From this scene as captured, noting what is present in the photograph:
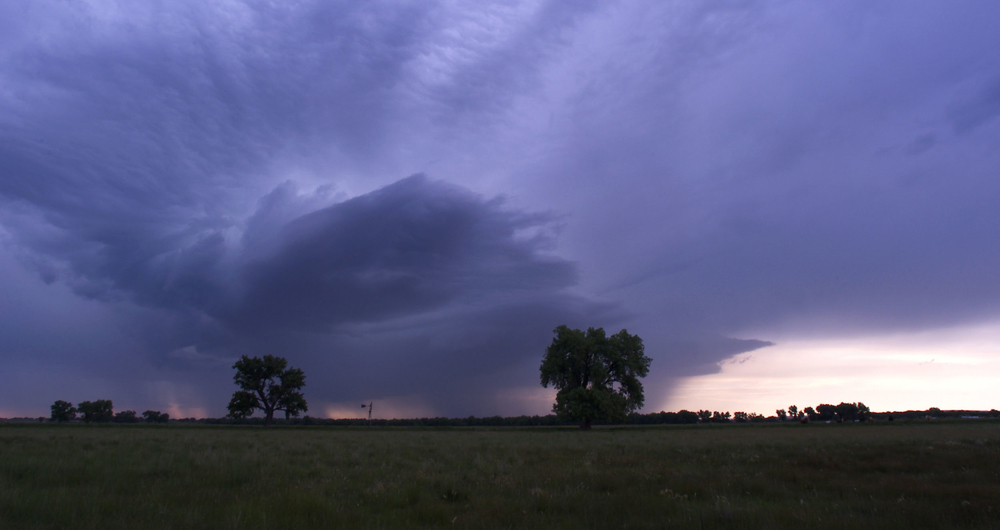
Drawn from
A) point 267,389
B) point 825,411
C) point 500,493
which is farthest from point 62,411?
point 825,411

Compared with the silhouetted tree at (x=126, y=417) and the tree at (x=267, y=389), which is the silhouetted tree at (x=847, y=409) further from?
the silhouetted tree at (x=126, y=417)

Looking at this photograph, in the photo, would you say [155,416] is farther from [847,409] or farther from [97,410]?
[847,409]

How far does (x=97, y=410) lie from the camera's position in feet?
410

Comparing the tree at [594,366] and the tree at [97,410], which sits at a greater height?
the tree at [594,366]

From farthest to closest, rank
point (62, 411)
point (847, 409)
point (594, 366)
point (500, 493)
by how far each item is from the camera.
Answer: point (847, 409)
point (62, 411)
point (594, 366)
point (500, 493)

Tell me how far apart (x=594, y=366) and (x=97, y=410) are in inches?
5293

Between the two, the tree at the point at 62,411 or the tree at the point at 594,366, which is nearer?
the tree at the point at 594,366

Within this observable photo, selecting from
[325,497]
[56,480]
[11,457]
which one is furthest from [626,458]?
[11,457]

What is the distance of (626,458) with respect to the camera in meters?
16.5

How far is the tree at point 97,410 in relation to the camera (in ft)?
406

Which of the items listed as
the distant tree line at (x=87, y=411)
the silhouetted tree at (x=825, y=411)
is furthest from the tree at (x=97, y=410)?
the silhouetted tree at (x=825, y=411)

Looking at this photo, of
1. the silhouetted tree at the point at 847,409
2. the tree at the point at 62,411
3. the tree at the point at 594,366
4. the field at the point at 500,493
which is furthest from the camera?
the silhouetted tree at the point at 847,409

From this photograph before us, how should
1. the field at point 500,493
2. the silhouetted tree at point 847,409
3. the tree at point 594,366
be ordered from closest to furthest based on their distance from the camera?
the field at point 500,493 → the tree at point 594,366 → the silhouetted tree at point 847,409

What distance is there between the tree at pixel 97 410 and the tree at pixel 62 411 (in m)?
1.83
